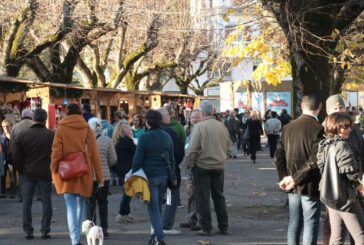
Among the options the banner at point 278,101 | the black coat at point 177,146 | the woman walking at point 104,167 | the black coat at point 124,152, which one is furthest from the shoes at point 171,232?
the banner at point 278,101

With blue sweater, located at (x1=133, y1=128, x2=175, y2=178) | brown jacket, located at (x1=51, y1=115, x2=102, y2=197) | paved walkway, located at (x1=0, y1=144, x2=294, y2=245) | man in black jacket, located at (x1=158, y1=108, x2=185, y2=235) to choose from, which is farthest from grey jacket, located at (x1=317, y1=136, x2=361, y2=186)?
man in black jacket, located at (x1=158, y1=108, x2=185, y2=235)

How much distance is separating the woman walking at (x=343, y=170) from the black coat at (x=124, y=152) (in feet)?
21.4

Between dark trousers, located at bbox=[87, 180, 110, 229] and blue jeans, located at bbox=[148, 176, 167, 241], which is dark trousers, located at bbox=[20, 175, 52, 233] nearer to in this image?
dark trousers, located at bbox=[87, 180, 110, 229]

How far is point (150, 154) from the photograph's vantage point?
10.1m

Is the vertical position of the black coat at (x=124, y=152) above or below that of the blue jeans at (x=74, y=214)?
above

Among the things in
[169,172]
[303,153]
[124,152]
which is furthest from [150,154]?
[124,152]

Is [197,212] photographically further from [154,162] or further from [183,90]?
[183,90]

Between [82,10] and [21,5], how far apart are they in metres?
4.24

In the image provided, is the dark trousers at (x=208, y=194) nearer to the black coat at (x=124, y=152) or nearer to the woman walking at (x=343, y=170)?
the black coat at (x=124, y=152)

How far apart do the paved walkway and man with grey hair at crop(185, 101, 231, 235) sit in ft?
1.12

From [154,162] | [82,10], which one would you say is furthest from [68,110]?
[82,10]

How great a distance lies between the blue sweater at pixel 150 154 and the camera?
10047 millimetres

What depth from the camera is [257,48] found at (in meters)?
15.0

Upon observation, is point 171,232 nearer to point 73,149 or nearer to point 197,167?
point 197,167
